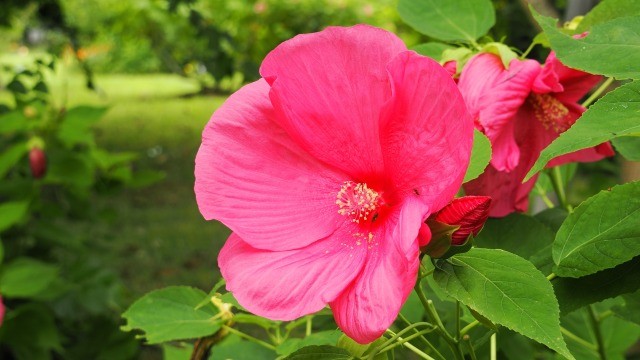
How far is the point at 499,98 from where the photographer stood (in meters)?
0.59

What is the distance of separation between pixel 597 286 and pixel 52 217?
204 cm

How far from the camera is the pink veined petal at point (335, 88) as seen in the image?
499mm

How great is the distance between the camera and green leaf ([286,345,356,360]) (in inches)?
21.1

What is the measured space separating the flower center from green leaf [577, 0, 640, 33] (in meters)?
0.06

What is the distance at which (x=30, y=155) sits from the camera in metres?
2.10

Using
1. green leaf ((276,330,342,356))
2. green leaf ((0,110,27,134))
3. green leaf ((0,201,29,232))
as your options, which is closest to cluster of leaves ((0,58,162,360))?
green leaf ((0,110,27,134))

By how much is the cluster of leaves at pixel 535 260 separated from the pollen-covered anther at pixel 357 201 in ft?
0.17

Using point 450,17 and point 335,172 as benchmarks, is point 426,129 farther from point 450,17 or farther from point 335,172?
point 450,17

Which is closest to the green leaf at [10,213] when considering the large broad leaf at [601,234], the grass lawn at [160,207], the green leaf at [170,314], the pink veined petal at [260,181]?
the grass lawn at [160,207]

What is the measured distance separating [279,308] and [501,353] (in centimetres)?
41

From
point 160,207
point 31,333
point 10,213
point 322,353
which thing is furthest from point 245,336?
point 160,207

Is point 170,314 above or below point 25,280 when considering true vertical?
above

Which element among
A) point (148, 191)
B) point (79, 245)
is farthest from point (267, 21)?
point (79, 245)

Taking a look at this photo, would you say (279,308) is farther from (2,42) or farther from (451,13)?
(2,42)
